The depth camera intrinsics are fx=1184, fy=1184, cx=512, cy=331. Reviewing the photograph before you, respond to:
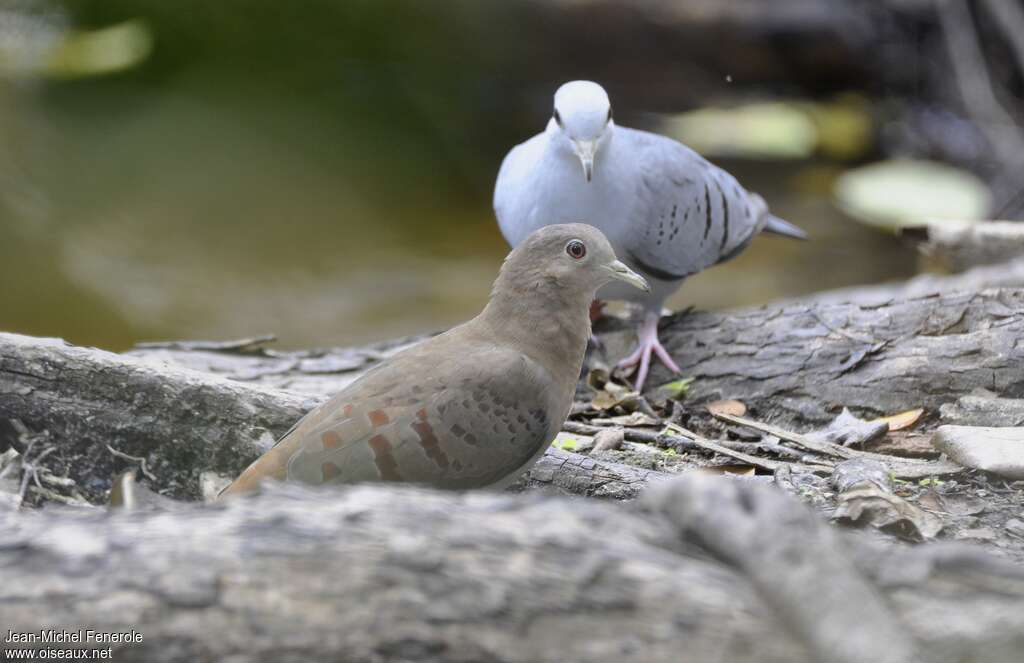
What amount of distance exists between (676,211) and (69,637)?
10.4 ft

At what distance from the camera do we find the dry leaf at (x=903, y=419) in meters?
3.96

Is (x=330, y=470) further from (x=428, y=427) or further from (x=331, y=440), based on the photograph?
(x=428, y=427)

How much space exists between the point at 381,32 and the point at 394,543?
29.4 feet

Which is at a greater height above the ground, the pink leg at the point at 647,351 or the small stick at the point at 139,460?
the pink leg at the point at 647,351

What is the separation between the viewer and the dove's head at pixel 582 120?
4.27 m

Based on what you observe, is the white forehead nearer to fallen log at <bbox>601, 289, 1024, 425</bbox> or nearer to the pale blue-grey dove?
the pale blue-grey dove

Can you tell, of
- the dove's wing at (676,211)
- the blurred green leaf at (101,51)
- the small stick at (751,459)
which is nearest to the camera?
the small stick at (751,459)

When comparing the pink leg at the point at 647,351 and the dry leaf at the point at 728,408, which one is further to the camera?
the pink leg at the point at 647,351

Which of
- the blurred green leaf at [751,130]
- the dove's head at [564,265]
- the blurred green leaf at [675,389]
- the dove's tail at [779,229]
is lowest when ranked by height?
the blurred green leaf at [675,389]

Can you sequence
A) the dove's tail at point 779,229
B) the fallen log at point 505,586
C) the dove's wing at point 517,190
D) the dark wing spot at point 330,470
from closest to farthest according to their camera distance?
the fallen log at point 505,586
the dark wing spot at point 330,470
the dove's wing at point 517,190
the dove's tail at point 779,229

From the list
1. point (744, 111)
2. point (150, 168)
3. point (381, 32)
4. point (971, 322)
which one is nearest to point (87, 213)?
point (150, 168)

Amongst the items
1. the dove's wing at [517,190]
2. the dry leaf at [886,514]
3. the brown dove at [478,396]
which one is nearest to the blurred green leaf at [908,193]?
the dove's wing at [517,190]

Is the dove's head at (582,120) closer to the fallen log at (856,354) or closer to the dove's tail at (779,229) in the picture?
the fallen log at (856,354)

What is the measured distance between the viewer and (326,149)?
1011 centimetres
